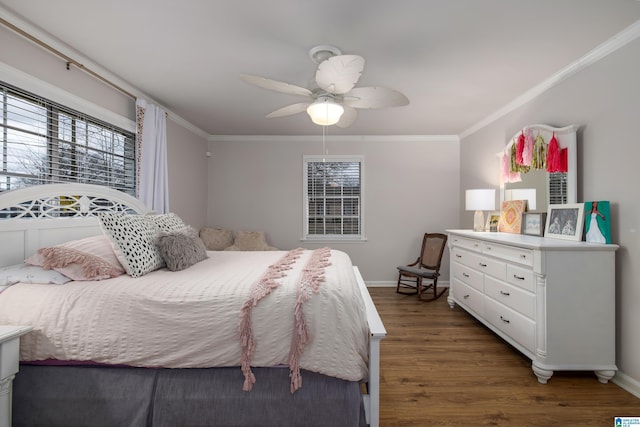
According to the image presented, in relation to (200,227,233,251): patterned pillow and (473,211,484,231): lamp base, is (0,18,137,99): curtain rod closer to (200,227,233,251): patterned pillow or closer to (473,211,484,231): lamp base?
(200,227,233,251): patterned pillow

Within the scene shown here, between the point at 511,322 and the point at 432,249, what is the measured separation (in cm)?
222

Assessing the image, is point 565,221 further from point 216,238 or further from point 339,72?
point 216,238

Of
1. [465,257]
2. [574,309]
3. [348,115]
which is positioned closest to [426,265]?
[465,257]

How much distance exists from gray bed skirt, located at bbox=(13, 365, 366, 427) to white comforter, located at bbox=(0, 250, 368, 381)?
0.28 feet

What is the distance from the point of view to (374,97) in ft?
7.55

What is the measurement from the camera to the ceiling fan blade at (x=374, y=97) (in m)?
2.21

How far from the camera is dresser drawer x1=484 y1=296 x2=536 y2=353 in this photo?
245 cm

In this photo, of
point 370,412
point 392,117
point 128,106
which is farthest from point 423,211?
point 128,106

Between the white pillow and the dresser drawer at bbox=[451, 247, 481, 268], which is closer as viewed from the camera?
the white pillow

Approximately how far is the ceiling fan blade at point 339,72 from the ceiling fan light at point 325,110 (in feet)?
0.37

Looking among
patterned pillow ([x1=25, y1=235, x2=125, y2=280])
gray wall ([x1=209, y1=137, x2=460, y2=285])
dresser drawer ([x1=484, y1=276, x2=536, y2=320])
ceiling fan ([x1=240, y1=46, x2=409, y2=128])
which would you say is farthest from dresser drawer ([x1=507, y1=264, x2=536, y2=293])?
patterned pillow ([x1=25, y1=235, x2=125, y2=280])

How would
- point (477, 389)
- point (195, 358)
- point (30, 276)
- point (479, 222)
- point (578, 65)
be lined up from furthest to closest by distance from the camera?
point (479, 222) < point (578, 65) < point (477, 389) < point (30, 276) < point (195, 358)

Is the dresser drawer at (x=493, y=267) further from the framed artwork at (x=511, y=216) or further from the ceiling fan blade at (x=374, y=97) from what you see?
the ceiling fan blade at (x=374, y=97)

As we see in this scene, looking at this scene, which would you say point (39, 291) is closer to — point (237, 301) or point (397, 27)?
point (237, 301)
